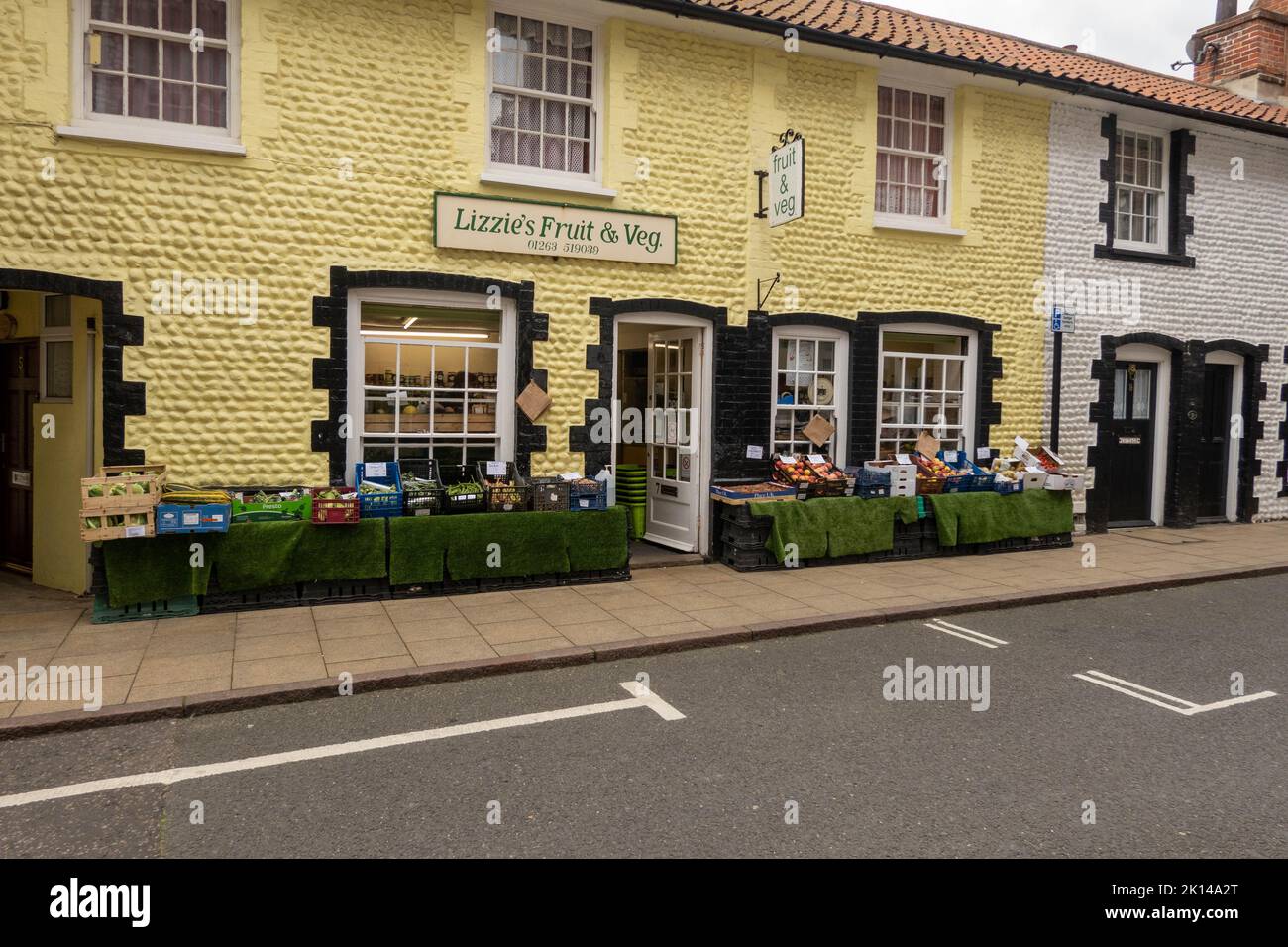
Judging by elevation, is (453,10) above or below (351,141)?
above

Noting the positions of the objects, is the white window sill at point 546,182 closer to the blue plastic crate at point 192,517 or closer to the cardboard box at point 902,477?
the blue plastic crate at point 192,517

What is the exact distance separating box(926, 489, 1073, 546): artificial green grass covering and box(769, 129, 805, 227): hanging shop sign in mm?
3879

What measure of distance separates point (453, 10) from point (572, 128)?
1657mm

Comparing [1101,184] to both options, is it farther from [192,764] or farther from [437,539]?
[192,764]

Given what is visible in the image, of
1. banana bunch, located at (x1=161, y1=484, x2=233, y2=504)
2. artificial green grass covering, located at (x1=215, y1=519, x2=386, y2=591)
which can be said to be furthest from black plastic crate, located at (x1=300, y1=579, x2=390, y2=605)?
banana bunch, located at (x1=161, y1=484, x2=233, y2=504)

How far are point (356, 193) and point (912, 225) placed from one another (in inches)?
275

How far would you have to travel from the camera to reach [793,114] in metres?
10.8

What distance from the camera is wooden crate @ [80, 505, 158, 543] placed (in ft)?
23.1

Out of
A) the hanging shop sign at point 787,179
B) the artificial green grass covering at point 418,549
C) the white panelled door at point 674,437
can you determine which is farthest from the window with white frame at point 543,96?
the artificial green grass covering at point 418,549

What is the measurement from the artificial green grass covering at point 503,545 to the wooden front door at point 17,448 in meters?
4.39

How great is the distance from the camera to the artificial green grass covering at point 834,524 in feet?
32.8

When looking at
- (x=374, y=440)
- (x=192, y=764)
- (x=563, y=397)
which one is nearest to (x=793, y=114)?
(x=563, y=397)

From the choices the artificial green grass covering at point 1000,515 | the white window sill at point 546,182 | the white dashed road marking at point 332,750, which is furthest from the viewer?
the artificial green grass covering at point 1000,515

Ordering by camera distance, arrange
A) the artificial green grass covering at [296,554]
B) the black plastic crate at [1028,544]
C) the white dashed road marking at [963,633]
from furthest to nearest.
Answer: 1. the black plastic crate at [1028,544]
2. the artificial green grass covering at [296,554]
3. the white dashed road marking at [963,633]
